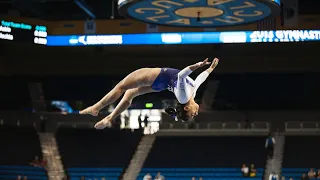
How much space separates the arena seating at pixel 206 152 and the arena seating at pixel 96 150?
127 cm

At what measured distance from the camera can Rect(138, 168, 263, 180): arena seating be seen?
20375 millimetres

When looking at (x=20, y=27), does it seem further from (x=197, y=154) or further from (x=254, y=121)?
(x=254, y=121)

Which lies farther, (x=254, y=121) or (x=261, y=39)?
(x=254, y=121)

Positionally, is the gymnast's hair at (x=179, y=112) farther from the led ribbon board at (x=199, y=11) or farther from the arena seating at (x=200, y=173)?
the arena seating at (x=200, y=173)

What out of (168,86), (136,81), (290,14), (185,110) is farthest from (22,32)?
(185,110)

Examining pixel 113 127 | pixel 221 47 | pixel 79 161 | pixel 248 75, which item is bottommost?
pixel 79 161

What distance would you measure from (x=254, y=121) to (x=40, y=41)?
1052 cm

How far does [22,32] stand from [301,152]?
13161 millimetres

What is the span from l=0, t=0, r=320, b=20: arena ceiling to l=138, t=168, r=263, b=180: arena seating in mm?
7019

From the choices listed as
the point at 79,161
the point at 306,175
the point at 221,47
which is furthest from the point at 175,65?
the point at 306,175

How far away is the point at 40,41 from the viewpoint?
17562 mm

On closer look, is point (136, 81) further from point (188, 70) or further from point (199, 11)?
point (199, 11)

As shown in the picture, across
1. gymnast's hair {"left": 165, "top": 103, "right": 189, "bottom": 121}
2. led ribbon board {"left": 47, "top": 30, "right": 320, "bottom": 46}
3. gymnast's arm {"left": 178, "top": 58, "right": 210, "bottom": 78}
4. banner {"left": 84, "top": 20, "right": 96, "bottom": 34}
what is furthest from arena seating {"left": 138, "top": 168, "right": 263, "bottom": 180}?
gymnast's arm {"left": 178, "top": 58, "right": 210, "bottom": 78}

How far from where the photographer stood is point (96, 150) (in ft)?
74.3
